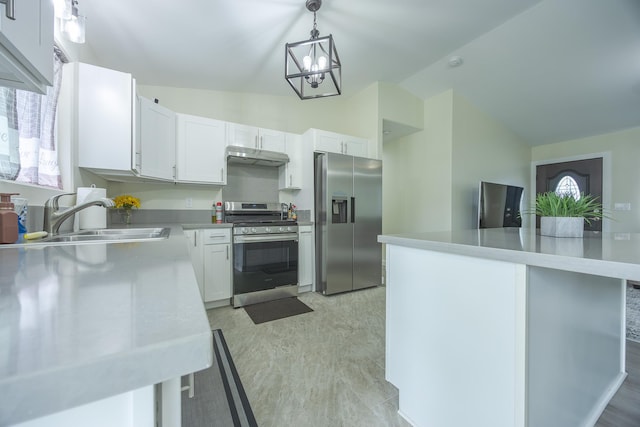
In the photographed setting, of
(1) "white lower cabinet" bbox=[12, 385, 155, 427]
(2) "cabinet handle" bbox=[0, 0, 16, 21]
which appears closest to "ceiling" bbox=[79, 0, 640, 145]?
(2) "cabinet handle" bbox=[0, 0, 16, 21]

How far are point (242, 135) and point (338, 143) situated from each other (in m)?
1.24

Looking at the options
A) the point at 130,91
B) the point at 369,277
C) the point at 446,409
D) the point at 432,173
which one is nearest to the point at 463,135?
the point at 432,173

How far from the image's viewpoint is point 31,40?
0.71 meters

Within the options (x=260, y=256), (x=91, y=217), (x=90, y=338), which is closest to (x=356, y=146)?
(x=260, y=256)

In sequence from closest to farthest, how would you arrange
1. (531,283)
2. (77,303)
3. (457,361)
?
1. (77,303)
2. (531,283)
3. (457,361)

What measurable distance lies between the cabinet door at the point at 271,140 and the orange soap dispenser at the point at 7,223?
232 cm

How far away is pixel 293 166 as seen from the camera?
342 centimetres

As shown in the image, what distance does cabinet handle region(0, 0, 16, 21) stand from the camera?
59 cm

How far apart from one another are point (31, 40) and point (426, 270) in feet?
5.16

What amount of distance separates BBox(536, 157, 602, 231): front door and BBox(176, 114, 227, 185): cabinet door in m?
5.18

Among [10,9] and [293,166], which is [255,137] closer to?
[293,166]

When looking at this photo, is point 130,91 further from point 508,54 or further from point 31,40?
point 508,54

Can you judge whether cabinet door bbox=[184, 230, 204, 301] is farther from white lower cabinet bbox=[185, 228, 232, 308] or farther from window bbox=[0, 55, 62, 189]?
window bbox=[0, 55, 62, 189]

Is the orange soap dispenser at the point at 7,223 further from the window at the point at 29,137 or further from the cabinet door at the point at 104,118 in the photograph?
the cabinet door at the point at 104,118
